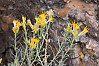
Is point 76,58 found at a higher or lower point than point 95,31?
lower

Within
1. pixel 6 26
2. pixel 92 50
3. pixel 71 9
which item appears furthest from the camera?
pixel 6 26

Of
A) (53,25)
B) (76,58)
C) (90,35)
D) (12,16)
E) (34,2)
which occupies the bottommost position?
(76,58)

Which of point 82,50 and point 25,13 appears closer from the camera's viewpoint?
point 82,50

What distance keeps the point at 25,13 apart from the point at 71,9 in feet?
1.61

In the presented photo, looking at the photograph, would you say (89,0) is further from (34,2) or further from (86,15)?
(34,2)

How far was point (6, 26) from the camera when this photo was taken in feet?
4.89

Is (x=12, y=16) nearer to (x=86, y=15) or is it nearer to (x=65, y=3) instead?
(x=65, y=3)

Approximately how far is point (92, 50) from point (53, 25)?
0.46 metres

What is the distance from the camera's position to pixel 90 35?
1272mm

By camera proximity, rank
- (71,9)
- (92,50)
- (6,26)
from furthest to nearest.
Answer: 1. (6,26)
2. (71,9)
3. (92,50)

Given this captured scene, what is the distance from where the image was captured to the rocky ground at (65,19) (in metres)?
1.26

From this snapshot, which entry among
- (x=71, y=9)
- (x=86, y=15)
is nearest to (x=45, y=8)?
(x=71, y=9)

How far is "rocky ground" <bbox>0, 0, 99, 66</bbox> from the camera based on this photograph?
126cm

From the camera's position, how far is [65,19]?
1.34m
